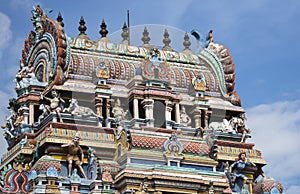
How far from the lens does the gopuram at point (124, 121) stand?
3756 centimetres

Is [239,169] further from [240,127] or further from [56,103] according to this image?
[56,103]

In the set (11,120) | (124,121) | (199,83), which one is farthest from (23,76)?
(199,83)

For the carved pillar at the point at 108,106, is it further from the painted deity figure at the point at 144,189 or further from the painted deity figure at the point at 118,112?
the painted deity figure at the point at 144,189

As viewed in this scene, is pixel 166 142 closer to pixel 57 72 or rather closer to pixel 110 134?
pixel 110 134

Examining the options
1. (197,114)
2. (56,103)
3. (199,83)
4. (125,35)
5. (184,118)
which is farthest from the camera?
(125,35)

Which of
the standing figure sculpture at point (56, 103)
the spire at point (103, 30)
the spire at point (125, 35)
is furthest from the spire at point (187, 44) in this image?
the standing figure sculpture at point (56, 103)

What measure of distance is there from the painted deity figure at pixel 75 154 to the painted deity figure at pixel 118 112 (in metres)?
2.53

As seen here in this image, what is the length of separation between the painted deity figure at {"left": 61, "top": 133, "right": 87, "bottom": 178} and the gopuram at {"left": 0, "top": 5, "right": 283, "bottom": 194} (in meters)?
0.05

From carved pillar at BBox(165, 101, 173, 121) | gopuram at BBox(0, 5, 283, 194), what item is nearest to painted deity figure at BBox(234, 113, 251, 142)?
gopuram at BBox(0, 5, 283, 194)

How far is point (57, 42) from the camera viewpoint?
42438 mm

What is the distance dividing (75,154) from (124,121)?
3027 millimetres

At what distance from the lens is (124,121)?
41094 mm

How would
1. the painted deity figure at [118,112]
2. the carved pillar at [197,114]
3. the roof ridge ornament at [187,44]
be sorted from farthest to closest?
the roof ridge ornament at [187,44], the carved pillar at [197,114], the painted deity figure at [118,112]

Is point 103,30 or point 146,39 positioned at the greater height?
point 103,30
